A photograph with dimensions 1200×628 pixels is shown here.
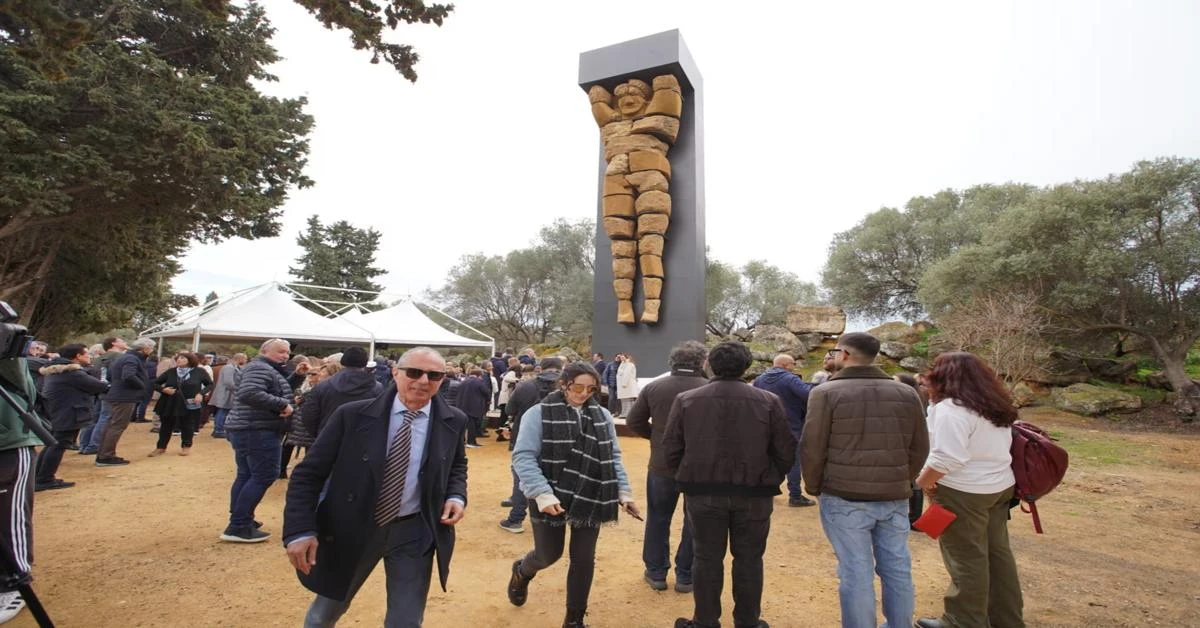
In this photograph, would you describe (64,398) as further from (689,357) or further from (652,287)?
(652,287)

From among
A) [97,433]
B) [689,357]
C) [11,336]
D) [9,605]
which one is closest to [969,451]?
[689,357]

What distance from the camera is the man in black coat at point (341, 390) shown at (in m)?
4.20

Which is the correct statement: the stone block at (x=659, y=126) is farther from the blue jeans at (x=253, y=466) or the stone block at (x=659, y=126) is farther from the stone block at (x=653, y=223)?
the blue jeans at (x=253, y=466)

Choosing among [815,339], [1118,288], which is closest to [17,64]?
[815,339]

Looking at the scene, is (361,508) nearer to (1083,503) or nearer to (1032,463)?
(1032,463)

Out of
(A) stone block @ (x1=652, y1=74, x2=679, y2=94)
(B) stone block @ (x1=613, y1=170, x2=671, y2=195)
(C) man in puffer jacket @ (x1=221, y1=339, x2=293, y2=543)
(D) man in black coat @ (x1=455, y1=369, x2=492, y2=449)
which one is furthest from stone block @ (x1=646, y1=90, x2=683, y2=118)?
(C) man in puffer jacket @ (x1=221, y1=339, x2=293, y2=543)

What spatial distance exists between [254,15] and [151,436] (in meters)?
9.90

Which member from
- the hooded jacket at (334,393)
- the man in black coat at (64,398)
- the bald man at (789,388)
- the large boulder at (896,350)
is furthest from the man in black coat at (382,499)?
the large boulder at (896,350)

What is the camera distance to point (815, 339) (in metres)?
17.2

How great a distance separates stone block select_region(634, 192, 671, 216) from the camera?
12531 millimetres

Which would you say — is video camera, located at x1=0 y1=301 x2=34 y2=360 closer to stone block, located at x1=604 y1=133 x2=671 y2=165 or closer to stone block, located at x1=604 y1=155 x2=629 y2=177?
stone block, located at x1=604 y1=155 x2=629 y2=177

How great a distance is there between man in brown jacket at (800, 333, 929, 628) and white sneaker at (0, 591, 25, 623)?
4.16 meters

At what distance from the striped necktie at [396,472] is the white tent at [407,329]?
1232 cm

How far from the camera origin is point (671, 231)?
42.5 feet
